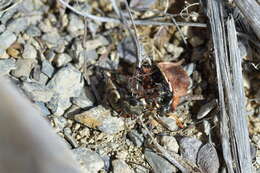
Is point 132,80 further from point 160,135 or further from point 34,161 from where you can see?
point 34,161

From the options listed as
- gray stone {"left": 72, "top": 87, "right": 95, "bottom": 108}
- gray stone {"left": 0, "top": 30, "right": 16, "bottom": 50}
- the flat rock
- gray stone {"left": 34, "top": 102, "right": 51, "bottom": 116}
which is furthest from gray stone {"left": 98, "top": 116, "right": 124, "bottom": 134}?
gray stone {"left": 0, "top": 30, "right": 16, "bottom": 50}

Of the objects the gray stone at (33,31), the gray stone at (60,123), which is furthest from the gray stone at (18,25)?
the gray stone at (60,123)

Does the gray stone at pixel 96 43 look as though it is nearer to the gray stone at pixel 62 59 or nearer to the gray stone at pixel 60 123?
the gray stone at pixel 62 59

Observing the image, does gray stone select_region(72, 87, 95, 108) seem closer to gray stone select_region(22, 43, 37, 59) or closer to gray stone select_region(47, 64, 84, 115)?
gray stone select_region(47, 64, 84, 115)

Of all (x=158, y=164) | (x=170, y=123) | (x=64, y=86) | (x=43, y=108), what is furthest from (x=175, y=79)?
(x=43, y=108)

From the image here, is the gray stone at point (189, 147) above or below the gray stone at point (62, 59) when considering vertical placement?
below
